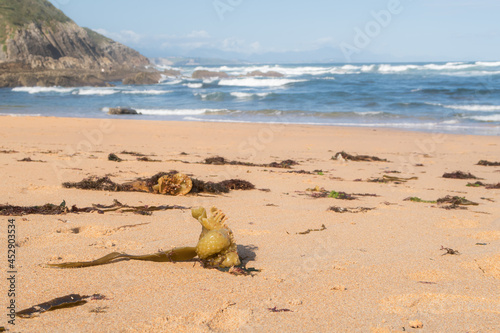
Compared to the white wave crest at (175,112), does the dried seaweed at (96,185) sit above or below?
below

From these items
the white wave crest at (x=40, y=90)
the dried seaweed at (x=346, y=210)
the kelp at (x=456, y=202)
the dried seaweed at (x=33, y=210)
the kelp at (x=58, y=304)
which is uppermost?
the white wave crest at (x=40, y=90)

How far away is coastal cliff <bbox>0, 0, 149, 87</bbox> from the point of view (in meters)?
40.5

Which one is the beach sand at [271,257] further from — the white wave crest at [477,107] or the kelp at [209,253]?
the white wave crest at [477,107]

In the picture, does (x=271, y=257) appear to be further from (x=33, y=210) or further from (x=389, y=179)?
(x=389, y=179)

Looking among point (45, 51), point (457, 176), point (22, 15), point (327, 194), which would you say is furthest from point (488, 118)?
point (22, 15)

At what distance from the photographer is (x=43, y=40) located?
5478 cm

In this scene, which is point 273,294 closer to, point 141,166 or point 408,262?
point 408,262

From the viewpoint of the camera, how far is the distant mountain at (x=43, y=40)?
5044cm

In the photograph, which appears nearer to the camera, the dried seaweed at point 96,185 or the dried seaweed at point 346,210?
the dried seaweed at point 346,210

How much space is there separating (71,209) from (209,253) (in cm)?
186

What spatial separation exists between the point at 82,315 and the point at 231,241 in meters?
0.97

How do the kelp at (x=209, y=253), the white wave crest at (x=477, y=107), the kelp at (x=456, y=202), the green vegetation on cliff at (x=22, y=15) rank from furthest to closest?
the green vegetation on cliff at (x=22, y=15), the white wave crest at (x=477, y=107), the kelp at (x=456, y=202), the kelp at (x=209, y=253)

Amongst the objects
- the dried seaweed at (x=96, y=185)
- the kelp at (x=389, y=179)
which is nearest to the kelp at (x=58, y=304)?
the dried seaweed at (x=96, y=185)

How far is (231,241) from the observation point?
2605 millimetres
